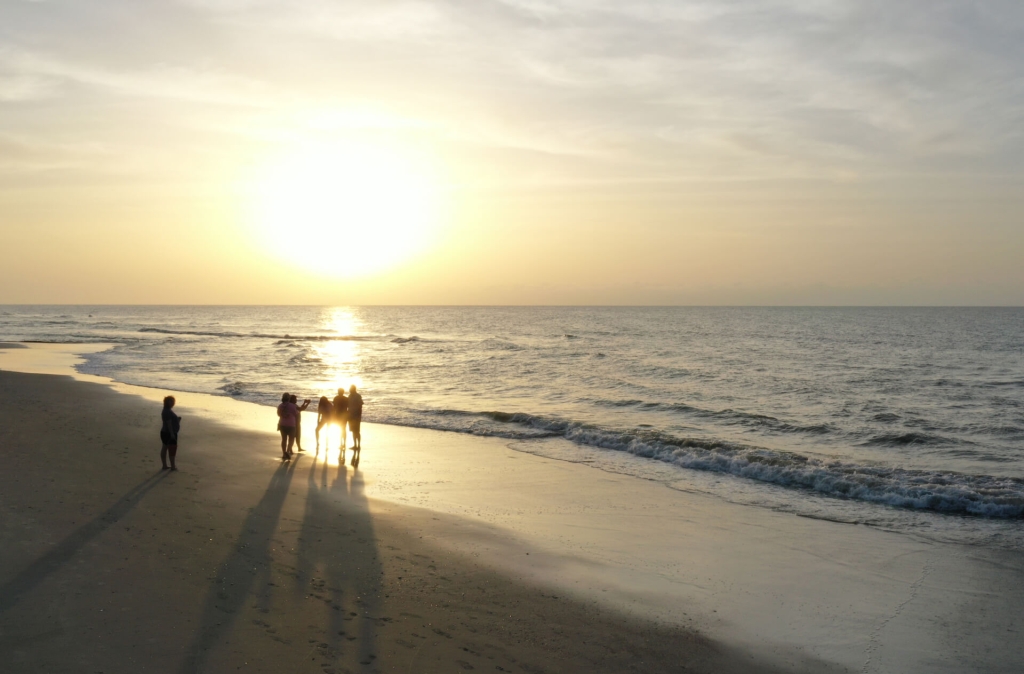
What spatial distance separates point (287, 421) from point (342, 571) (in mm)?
8184

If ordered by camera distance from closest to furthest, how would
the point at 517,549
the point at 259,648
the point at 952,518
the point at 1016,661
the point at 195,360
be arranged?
the point at 259,648 < the point at 1016,661 < the point at 517,549 < the point at 952,518 < the point at 195,360

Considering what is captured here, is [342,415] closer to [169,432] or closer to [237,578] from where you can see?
[169,432]

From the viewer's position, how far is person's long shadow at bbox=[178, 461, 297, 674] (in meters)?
6.50

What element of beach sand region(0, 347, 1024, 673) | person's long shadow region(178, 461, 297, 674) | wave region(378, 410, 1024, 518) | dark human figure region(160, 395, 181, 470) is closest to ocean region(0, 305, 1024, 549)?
wave region(378, 410, 1024, 518)

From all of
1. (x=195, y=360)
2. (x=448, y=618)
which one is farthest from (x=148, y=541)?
(x=195, y=360)

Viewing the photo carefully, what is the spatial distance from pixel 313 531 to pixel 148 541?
87.1 inches

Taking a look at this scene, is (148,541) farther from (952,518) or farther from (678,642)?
(952,518)

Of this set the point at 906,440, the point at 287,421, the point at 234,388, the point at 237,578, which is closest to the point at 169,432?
the point at 287,421

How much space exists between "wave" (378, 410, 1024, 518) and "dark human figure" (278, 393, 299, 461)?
6.74 metres

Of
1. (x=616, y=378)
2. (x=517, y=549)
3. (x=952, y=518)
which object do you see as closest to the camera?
(x=517, y=549)

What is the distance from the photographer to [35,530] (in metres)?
9.21

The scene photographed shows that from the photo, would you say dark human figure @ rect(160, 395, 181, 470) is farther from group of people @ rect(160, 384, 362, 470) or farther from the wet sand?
group of people @ rect(160, 384, 362, 470)

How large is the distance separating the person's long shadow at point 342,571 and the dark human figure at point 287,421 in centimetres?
296

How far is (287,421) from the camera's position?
53.5ft
